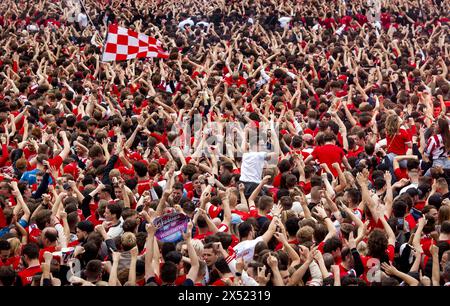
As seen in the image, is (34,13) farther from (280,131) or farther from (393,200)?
(393,200)

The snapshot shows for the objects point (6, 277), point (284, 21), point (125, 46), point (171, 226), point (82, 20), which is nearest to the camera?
point (6, 277)

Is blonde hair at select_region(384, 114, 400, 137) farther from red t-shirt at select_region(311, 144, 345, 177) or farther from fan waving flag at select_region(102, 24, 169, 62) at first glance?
fan waving flag at select_region(102, 24, 169, 62)

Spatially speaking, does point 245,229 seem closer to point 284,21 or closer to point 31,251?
point 31,251

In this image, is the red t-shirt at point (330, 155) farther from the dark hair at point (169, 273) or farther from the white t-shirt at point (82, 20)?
the white t-shirt at point (82, 20)

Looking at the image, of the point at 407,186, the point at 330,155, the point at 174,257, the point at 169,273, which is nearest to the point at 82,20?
the point at 330,155

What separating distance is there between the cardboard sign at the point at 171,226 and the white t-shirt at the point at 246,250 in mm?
543

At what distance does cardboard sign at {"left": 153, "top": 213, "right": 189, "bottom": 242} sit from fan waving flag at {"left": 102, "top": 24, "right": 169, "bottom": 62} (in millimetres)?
10312

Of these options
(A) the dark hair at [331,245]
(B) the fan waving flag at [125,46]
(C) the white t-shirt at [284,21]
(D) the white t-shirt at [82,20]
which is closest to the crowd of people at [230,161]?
(A) the dark hair at [331,245]

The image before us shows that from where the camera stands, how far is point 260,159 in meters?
11.7

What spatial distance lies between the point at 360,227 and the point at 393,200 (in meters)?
1.37

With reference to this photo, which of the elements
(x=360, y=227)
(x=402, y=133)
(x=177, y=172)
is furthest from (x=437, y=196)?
(x=177, y=172)

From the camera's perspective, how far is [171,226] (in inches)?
308

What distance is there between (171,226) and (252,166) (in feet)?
13.2
